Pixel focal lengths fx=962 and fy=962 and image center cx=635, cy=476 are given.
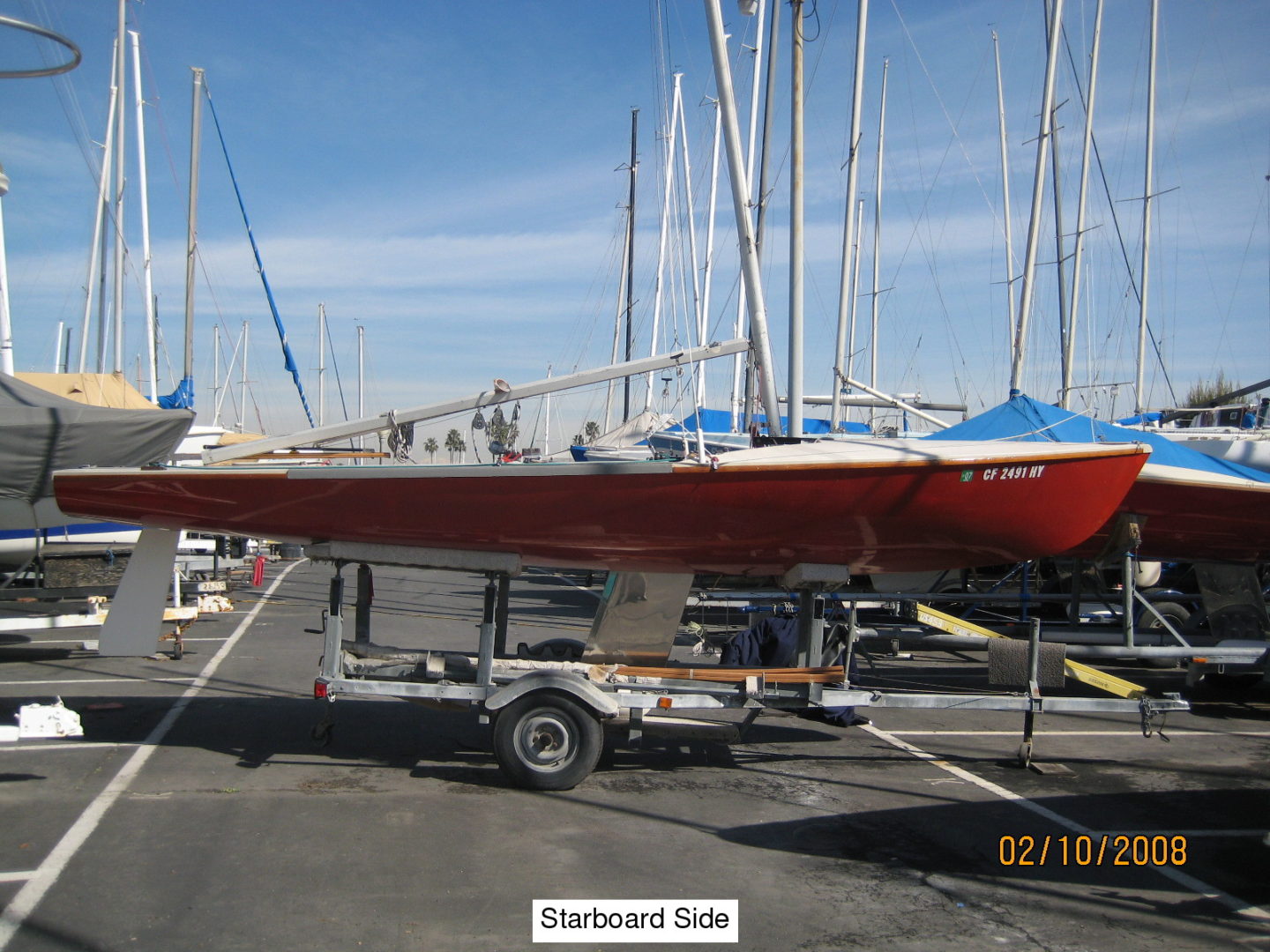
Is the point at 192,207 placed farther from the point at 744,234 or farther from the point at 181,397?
the point at 744,234

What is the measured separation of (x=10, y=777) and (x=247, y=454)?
2673mm

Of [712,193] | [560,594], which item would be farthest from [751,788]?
[712,193]

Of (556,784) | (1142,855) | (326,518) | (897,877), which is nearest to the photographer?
(897,877)

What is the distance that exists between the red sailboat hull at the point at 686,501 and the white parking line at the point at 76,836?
173cm

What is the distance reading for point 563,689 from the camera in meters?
6.36

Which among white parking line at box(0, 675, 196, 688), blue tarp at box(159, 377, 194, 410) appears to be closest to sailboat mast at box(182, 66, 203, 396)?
blue tarp at box(159, 377, 194, 410)

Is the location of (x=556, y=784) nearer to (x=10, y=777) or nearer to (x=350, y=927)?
(x=350, y=927)

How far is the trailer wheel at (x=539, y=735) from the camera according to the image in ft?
21.0

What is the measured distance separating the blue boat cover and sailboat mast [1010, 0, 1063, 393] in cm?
210

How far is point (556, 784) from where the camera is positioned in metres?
6.39

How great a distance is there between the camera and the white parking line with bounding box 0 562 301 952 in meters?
4.35

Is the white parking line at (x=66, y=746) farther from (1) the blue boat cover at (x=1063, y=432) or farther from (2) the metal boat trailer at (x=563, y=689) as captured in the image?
(1) the blue boat cover at (x=1063, y=432)

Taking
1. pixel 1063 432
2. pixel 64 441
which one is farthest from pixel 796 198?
pixel 64 441
